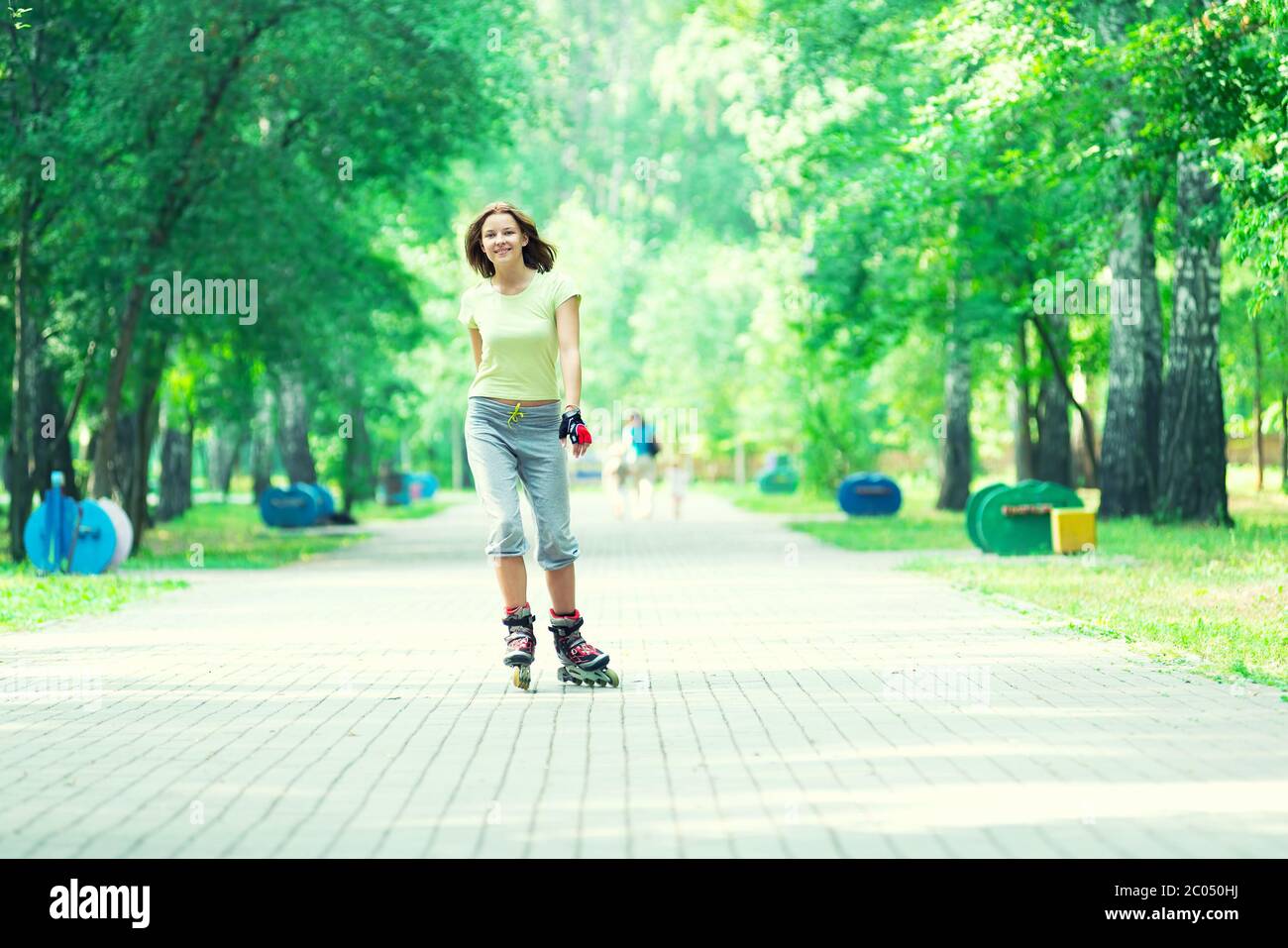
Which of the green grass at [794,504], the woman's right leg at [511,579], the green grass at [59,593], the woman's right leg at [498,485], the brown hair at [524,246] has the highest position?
the brown hair at [524,246]

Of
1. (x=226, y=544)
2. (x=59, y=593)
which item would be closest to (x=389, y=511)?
(x=226, y=544)

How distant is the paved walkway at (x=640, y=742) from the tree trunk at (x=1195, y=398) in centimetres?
1011

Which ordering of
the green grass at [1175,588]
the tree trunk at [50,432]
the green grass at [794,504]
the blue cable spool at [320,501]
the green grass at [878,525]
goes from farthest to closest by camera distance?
1. the green grass at [794,504]
2. the blue cable spool at [320,501]
3. the green grass at [878,525]
4. the tree trunk at [50,432]
5. the green grass at [1175,588]

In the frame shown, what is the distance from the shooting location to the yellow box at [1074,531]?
61.6 feet

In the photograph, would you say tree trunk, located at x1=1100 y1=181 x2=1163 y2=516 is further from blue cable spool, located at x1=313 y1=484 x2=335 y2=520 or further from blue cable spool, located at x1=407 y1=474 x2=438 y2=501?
blue cable spool, located at x1=407 y1=474 x2=438 y2=501

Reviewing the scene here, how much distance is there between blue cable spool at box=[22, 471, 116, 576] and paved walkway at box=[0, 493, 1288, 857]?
4.49 m

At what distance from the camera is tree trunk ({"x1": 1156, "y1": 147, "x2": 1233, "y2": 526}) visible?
2297 cm

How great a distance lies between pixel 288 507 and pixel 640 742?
2359cm

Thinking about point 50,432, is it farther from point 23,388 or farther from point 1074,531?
point 1074,531

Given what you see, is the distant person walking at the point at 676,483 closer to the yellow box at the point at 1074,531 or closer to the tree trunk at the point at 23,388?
the tree trunk at the point at 23,388

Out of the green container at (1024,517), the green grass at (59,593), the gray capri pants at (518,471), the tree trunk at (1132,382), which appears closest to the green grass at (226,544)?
the green grass at (59,593)

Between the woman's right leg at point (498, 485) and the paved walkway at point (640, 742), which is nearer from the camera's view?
the paved walkway at point (640, 742)

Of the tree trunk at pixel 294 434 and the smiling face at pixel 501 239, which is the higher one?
the smiling face at pixel 501 239
